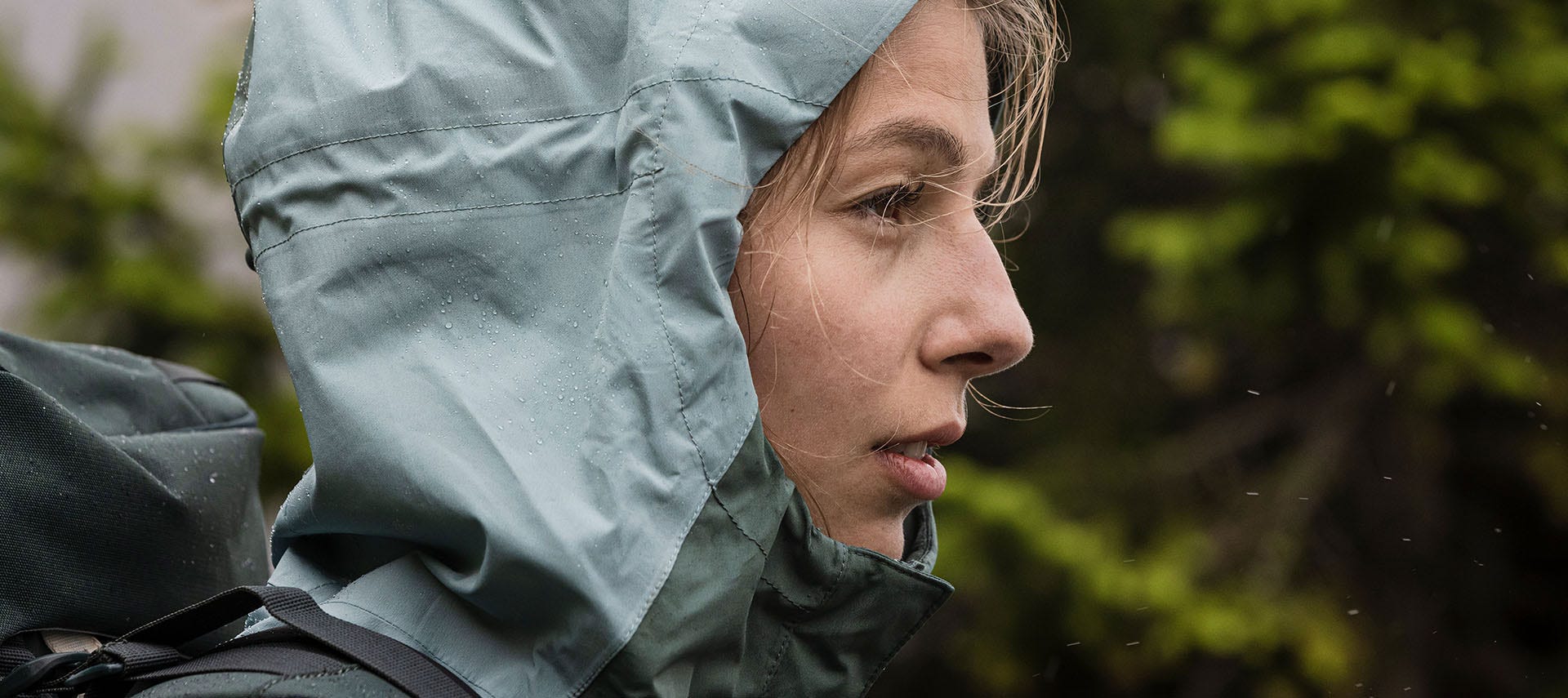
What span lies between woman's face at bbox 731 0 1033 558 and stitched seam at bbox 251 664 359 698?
59cm

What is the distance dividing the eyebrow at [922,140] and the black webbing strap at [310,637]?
791mm

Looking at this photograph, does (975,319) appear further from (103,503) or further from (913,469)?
(103,503)

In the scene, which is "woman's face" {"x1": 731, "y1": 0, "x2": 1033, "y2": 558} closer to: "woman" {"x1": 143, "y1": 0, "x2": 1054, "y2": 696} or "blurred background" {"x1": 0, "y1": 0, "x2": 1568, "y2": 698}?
"woman" {"x1": 143, "y1": 0, "x2": 1054, "y2": 696}

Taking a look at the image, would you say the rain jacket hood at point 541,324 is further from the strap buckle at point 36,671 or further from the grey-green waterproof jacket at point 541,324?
the strap buckle at point 36,671

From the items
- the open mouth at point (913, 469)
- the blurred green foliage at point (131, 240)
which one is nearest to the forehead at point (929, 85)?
the open mouth at point (913, 469)

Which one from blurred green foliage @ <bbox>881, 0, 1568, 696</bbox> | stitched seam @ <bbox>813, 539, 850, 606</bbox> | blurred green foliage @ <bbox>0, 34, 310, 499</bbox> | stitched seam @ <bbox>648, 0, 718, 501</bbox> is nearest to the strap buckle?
stitched seam @ <bbox>648, 0, 718, 501</bbox>

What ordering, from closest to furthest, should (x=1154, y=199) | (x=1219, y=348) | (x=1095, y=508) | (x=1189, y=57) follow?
1. (x=1189, y=57)
2. (x=1095, y=508)
3. (x=1219, y=348)
4. (x=1154, y=199)

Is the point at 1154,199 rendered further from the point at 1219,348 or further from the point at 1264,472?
the point at 1264,472

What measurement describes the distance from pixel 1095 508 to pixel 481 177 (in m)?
3.95

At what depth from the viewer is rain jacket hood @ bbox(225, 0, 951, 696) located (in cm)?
131

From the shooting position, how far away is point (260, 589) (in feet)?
4.19

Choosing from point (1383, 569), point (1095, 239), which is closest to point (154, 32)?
point (1095, 239)

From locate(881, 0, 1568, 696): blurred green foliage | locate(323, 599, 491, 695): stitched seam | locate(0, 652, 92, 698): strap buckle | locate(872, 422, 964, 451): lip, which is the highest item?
locate(0, 652, 92, 698): strap buckle

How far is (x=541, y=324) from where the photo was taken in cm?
141
